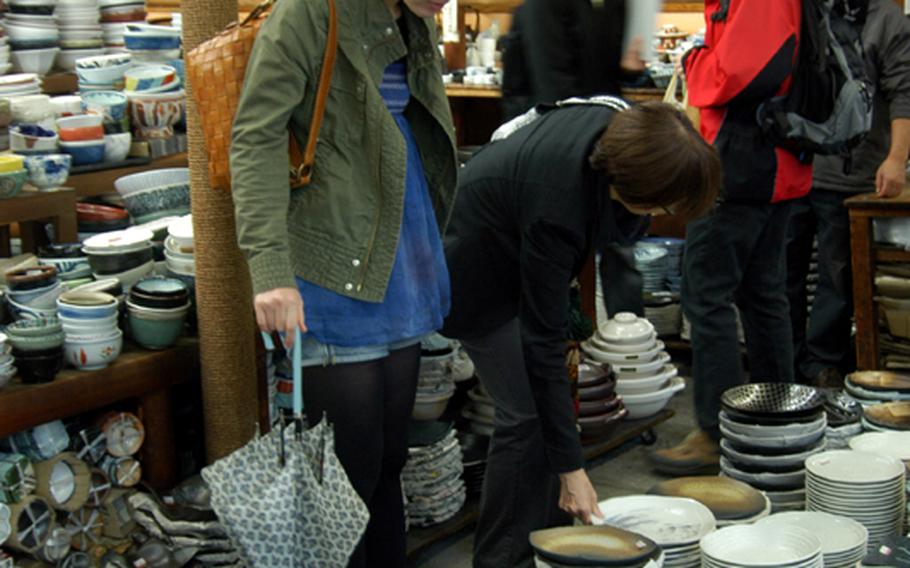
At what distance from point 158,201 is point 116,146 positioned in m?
0.25

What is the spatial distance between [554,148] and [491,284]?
0.38m

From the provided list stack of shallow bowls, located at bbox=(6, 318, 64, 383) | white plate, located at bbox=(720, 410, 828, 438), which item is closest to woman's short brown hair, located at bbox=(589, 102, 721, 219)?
white plate, located at bbox=(720, 410, 828, 438)

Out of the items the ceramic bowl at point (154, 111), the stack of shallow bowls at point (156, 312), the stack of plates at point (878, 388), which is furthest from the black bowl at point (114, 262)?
the stack of plates at point (878, 388)

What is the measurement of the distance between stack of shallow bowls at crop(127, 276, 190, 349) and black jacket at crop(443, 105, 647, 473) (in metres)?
0.69

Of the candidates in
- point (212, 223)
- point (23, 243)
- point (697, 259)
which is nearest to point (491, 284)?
point (212, 223)

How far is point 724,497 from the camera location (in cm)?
244

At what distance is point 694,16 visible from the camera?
6.28 metres

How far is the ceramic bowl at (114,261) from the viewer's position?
2982 mm

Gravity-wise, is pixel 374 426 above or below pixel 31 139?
below

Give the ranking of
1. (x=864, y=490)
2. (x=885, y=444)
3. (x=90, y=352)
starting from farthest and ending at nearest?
1. (x=885, y=444)
2. (x=90, y=352)
3. (x=864, y=490)

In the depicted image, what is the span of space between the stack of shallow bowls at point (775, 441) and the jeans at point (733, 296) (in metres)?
0.60

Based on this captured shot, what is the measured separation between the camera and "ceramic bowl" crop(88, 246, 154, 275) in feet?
9.78

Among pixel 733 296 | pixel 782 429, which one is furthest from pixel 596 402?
pixel 782 429

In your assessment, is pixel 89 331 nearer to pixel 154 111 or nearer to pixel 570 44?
pixel 154 111
